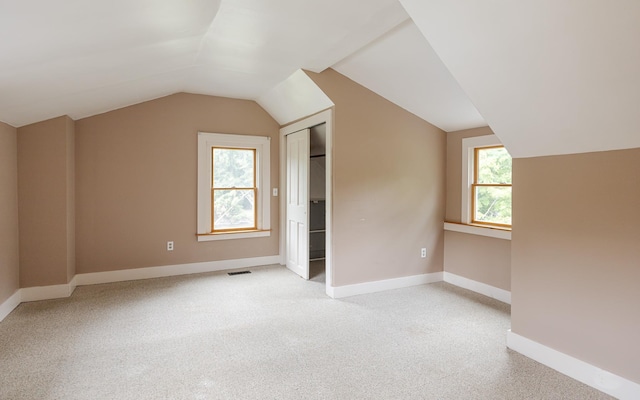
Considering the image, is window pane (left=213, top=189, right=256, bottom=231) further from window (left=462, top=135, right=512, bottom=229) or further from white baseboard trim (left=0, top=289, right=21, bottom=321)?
window (left=462, top=135, right=512, bottom=229)

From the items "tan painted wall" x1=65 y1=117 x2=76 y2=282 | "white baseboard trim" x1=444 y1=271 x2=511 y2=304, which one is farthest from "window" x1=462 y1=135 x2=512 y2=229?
"tan painted wall" x1=65 y1=117 x2=76 y2=282

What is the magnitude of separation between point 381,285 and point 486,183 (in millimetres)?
1771

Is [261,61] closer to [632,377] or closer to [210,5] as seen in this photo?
[210,5]

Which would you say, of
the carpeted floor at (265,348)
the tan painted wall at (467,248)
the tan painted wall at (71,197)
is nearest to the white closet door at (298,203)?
the carpeted floor at (265,348)

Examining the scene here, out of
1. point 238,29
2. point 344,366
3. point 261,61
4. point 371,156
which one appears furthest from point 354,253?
point 238,29

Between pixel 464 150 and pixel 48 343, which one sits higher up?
pixel 464 150

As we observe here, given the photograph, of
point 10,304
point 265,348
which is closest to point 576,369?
point 265,348

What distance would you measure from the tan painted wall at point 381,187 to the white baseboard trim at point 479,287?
220 mm

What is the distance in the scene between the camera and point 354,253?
4.04 m

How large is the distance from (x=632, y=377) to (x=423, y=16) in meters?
2.50

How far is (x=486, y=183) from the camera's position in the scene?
13.7 feet

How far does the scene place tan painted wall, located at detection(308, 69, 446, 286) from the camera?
12.9 feet

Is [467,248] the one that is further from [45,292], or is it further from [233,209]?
[45,292]

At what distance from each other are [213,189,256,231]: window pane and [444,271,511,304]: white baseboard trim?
2932mm
